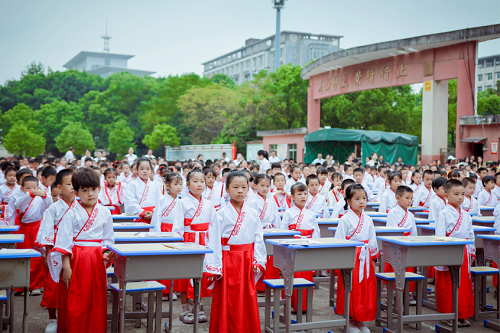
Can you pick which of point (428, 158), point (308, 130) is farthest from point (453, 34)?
point (308, 130)

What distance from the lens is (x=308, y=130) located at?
25609 mm

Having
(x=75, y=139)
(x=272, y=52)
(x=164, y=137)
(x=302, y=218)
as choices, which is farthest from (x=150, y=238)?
(x=272, y=52)

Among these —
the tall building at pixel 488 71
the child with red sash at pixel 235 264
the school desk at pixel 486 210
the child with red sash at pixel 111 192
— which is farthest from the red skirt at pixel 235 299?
the tall building at pixel 488 71

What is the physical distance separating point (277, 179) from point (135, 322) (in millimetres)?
3056

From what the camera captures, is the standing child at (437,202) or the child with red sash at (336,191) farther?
the child with red sash at (336,191)

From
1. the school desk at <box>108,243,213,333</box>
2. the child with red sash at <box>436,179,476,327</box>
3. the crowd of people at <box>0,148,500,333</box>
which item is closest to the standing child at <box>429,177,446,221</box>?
the crowd of people at <box>0,148,500,333</box>

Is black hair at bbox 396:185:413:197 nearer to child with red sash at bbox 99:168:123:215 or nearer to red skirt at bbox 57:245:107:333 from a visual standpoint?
red skirt at bbox 57:245:107:333

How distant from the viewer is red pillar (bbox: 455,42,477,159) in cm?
1670

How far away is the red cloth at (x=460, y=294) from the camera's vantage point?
4.88 m

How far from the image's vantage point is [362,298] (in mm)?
4578

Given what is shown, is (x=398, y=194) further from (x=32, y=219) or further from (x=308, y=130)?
(x=308, y=130)

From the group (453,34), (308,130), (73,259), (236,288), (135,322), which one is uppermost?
(453,34)

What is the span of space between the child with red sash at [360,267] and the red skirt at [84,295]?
238 centimetres

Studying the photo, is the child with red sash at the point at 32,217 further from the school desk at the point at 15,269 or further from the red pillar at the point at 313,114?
the red pillar at the point at 313,114
